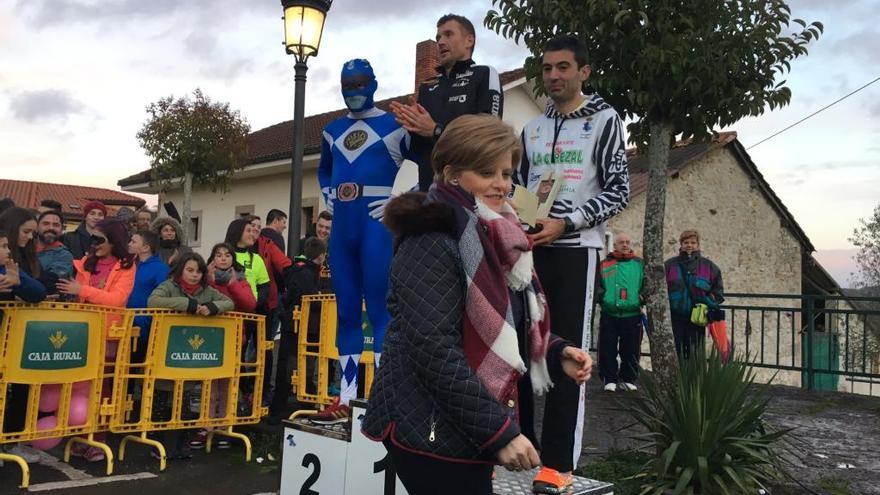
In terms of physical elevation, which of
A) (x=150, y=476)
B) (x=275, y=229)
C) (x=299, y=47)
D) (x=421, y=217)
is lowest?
(x=150, y=476)

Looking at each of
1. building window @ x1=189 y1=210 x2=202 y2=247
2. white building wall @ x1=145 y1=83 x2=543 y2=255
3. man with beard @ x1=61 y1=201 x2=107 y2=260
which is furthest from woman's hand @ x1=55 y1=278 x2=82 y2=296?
building window @ x1=189 y1=210 x2=202 y2=247

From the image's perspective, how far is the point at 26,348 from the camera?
15.7 ft

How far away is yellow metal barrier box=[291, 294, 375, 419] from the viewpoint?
653 centimetres

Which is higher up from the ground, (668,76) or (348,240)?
(668,76)

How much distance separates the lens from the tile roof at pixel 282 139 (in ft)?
71.5

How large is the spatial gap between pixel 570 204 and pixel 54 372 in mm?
3670

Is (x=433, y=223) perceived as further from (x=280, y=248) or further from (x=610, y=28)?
(x=610, y=28)

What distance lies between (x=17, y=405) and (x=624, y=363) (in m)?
6.72

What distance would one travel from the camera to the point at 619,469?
479 centimetres

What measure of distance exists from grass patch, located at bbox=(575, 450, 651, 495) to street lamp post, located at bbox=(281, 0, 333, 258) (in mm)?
4064

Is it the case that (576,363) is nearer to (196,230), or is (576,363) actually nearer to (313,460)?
(313,460)

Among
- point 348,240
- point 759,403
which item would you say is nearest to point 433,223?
point 348,240

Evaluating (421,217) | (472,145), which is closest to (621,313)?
(472,145)

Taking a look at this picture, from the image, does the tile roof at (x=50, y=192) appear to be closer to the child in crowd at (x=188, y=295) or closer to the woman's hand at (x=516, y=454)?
the child in crowd at (x=188, y=295)
